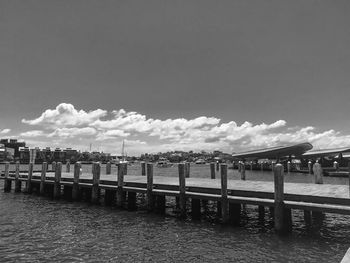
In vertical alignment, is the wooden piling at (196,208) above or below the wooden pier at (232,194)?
below

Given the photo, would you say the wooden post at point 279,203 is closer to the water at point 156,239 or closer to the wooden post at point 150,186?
the water at point 156,239

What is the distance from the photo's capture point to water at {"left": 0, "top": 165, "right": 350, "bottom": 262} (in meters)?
12.1

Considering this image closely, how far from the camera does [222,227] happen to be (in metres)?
16.0

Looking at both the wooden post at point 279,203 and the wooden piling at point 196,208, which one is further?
the wooden piling at point 196,208

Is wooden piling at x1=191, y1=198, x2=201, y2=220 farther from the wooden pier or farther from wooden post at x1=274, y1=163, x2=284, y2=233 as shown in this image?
wooden post at x1=274, y1=163, x2=284, y2=233

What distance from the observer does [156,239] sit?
14.4m

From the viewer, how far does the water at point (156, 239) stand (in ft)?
39.7

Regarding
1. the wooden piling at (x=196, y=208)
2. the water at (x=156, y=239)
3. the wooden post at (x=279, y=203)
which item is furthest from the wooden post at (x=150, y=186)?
the wooden post at (x=279, y=203)

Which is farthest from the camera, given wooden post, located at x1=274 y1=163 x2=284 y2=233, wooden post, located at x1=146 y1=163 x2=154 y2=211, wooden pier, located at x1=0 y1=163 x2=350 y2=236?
wooden post, located at x1=146 y1=163 x2=154 y2=211

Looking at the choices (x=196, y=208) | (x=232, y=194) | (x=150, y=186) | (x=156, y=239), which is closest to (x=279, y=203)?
(x=232, y=194)

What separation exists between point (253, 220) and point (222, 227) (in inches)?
112

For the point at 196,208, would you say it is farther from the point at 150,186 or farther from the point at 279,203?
the point at 279,203

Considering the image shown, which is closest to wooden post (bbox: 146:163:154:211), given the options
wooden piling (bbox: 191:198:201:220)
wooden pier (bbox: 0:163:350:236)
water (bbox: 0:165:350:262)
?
wooden pier (bbox: 0:163:350:236)

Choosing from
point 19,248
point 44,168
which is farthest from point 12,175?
point 19,248
